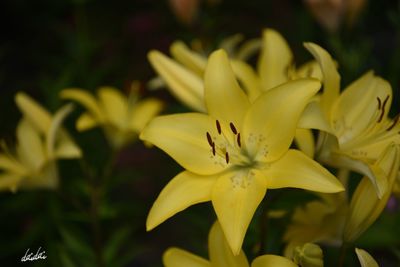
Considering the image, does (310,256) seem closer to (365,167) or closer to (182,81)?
(365,167)

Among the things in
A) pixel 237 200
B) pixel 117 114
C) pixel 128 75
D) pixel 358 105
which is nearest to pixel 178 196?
pixel 237 200

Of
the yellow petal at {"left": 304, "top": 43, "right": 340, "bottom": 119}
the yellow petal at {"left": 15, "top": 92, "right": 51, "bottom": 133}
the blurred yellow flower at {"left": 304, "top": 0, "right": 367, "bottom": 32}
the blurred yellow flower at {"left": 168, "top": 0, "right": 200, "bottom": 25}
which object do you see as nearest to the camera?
the yellow petal at {"left": 304, "top": 43, "right": 340, "bottom": 119}

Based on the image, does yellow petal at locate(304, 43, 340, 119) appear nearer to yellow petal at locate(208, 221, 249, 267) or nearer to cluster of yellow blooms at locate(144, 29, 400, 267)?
cluster of yellow blooms at locate(144, 29, 400, 267)

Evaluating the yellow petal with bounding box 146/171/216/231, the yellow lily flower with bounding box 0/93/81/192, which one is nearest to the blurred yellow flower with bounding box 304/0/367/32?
the yellow lily flower with bounding box 0/93/81/192

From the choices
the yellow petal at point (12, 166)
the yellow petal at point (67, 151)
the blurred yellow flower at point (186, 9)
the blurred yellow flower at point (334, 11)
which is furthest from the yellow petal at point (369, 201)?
the blurred yellow flower at point (186, 9)

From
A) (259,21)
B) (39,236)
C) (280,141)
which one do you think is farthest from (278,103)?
(259,21)

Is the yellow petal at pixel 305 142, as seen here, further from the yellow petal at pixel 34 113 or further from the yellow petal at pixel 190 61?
the yellow petal at pixel 34 113
